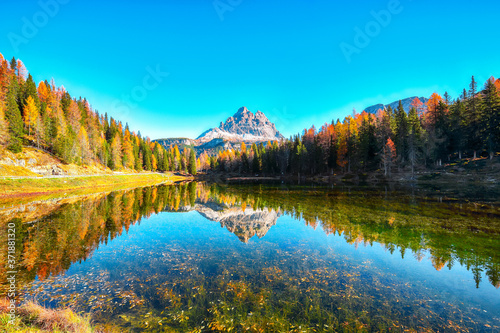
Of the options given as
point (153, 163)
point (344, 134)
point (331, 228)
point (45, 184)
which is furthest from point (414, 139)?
point (153, 163)

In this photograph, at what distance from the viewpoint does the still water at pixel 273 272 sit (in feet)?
26.4

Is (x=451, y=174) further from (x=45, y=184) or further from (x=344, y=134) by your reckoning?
(x=45, y=184)

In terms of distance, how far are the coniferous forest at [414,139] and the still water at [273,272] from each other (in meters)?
50.3

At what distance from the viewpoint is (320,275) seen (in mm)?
11430

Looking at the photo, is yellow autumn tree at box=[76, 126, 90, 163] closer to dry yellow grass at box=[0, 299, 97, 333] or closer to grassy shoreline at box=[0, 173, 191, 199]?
grassy shoreline at box=[0, 173, 191, 199]

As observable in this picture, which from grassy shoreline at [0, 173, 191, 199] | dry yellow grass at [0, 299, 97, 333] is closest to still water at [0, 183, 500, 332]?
dry yellow grass at [0, 299, 97, 333]

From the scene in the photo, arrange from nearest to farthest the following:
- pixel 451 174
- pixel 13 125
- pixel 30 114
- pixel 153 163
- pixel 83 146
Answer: pixel 451 174
pixel 13 125
pixel 30 114
pixel 83 146
pixel 153 163

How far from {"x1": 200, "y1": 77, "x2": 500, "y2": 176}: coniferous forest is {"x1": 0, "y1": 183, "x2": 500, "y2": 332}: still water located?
165ft

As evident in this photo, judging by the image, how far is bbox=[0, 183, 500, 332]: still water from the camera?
8.05 m

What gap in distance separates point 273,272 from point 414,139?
74.0 m

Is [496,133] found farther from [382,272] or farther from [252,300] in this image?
[252,300]

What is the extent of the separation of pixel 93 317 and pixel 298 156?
96.9 metres

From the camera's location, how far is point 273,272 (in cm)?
1197

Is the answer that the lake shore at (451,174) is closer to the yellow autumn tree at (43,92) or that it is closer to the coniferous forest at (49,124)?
the coniferous forest at (49,124)
